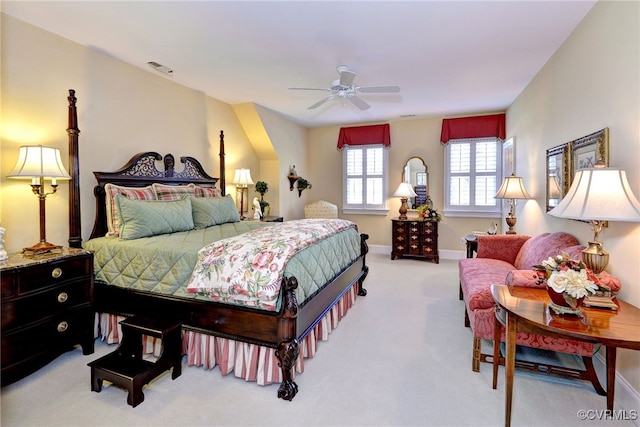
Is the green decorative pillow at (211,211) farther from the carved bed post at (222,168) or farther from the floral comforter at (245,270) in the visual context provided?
the floral comforter at (245,270)

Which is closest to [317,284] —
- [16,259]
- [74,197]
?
[16,259]

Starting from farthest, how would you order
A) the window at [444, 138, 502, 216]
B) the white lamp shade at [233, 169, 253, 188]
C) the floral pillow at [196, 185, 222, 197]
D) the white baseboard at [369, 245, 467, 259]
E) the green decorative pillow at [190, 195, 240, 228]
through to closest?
the white baseboard at [369, 245, 467, 259] < the window at [444, 138, 502, 216] < the white lamp shade at [233, 169, 253, 188] < the floral pillow at [196, 185, 222, 197] < the green decorative pillow at [190, 195, 240, 228]

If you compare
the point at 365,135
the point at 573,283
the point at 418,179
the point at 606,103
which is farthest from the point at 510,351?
the point at 365,135

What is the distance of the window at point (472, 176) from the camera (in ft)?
18.2

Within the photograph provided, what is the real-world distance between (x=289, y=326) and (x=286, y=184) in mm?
4273

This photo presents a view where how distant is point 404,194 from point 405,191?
0.06 meters

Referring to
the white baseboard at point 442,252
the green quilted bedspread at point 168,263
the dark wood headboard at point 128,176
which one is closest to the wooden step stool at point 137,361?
the green quilted bedspread at point 168,263

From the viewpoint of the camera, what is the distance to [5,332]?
2039 millimetres

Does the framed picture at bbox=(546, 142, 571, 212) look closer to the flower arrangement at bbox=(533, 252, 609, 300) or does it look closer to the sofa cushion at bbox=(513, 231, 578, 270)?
the sofa cushion at bbox=(513, 231, 578, 270)

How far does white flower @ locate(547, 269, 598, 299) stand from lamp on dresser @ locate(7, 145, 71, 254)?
3.41m

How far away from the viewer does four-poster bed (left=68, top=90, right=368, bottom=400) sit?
2.01m

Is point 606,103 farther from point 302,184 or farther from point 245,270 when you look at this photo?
point 302,184

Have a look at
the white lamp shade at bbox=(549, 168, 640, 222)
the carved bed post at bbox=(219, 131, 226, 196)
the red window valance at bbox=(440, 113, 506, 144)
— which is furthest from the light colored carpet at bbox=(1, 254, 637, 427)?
the red window valance at bbox=(440, 113, 506, 144)

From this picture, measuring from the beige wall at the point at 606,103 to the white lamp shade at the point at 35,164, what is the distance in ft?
13.4
